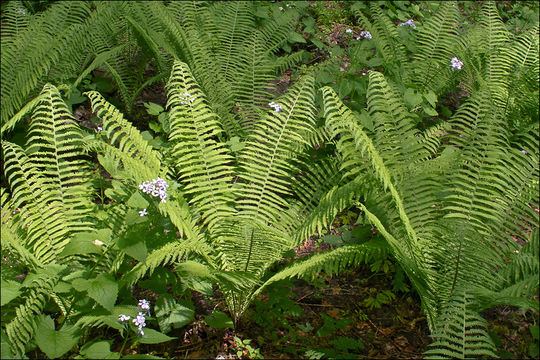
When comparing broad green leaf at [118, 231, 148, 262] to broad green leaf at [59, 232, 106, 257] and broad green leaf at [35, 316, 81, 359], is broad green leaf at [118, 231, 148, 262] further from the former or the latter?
broad green leaf at [35, 316, 81, 359]

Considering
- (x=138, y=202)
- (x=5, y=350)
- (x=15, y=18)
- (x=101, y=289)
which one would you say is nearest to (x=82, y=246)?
(x=101, y=289)

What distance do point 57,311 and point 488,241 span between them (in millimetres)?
2514

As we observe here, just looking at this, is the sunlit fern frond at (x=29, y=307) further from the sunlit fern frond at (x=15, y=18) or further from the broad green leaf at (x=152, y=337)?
the sunlit fern frond at (x=15, y=18)

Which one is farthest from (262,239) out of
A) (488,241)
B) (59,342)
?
(488,241)

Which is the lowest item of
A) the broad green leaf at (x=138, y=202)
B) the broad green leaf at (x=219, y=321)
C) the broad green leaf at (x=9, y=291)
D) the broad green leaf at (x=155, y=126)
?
the broad green leaf at (x=219, y=321)

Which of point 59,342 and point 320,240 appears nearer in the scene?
point 59,342

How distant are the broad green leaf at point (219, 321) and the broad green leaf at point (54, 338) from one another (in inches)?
25.9

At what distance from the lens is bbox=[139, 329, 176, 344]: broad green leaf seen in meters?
2.00

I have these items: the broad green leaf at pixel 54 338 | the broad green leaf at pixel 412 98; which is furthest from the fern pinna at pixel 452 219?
the broad green leaf at pixel 54 338

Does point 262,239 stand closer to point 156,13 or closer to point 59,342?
point 59,342

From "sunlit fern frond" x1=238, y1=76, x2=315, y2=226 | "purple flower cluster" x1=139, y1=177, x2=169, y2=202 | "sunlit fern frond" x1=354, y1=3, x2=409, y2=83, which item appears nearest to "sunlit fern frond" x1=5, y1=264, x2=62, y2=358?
"purple flower cluster" x1=139, y1=177, x2=169, y2=202

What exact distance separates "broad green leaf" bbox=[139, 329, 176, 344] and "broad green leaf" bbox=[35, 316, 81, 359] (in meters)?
Answer: 0.30

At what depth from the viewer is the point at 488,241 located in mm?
2545

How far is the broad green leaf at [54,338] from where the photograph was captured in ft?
6.19
